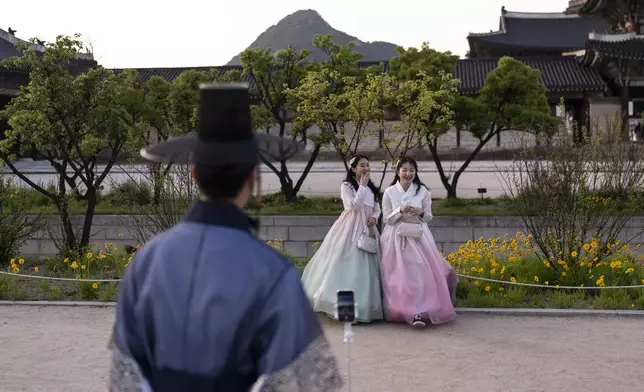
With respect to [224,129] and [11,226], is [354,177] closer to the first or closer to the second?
[224,129]

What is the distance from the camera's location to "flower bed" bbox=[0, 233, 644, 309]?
720 cm

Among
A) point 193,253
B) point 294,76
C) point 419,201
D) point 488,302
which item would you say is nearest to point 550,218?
point 488,302

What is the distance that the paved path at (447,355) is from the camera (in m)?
4.93

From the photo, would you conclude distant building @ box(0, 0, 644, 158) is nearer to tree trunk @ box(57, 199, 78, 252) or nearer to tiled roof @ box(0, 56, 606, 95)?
tiled roof @ box(0, 56, 606, 95)

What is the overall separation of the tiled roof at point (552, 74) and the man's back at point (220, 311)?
2564cm

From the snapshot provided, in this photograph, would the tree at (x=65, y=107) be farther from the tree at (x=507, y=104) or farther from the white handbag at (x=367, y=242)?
the tree at (x=507, y=104)

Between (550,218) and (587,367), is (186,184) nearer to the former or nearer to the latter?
(550,218)

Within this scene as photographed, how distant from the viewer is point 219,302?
6.24ft

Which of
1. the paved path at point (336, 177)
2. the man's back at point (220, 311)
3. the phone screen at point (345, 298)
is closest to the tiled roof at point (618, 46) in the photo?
the paved path at point (336, 177)

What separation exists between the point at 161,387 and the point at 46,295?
21.4 ft

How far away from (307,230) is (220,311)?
11.3m

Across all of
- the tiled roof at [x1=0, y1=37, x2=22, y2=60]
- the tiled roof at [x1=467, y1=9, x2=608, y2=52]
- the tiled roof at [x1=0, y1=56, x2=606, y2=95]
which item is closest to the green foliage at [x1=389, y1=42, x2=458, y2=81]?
the tiled roof at [x1=0, y1=56, x2=606, y2=95]

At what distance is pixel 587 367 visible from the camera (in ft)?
17.1

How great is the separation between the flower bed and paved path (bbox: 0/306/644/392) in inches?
20.8
